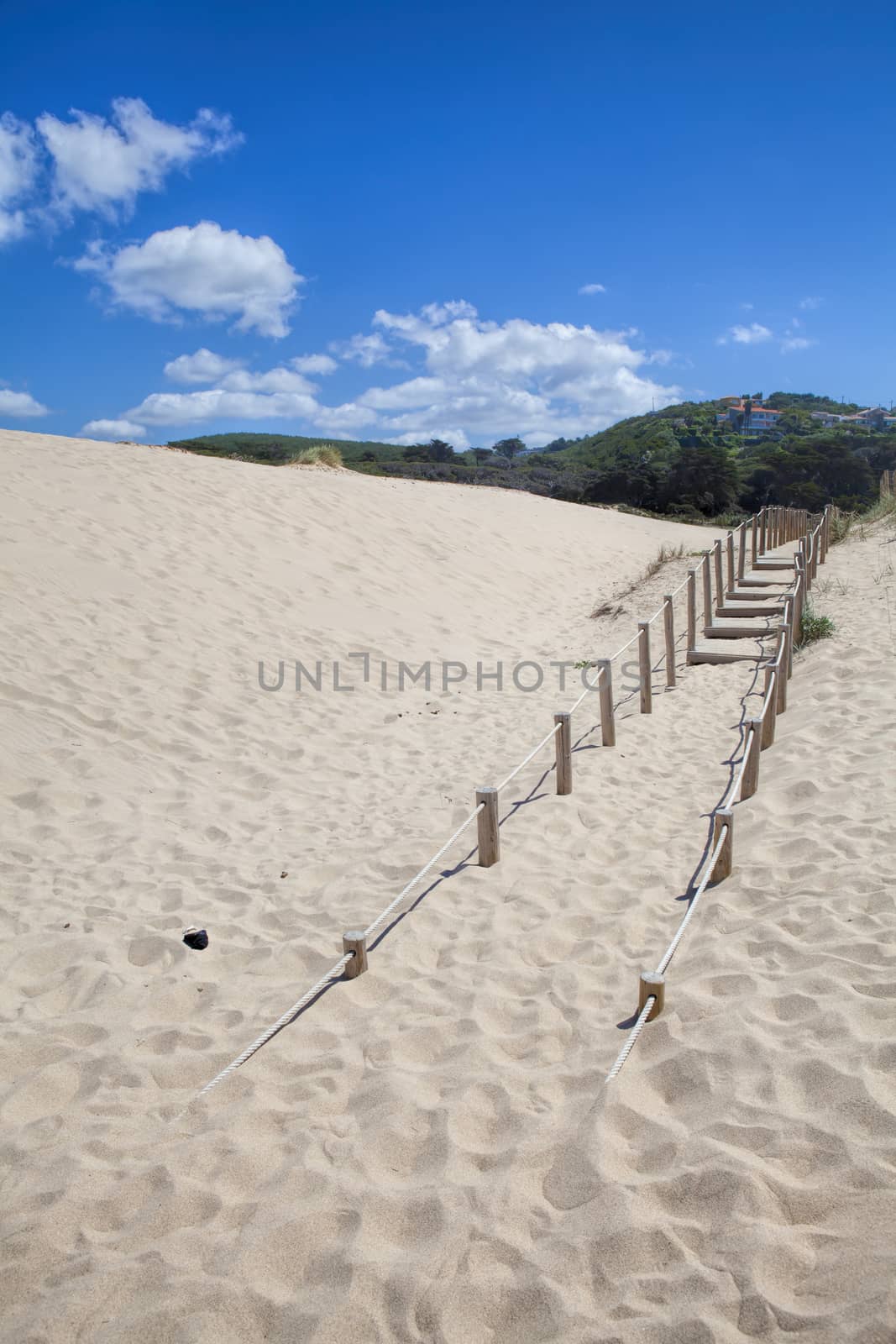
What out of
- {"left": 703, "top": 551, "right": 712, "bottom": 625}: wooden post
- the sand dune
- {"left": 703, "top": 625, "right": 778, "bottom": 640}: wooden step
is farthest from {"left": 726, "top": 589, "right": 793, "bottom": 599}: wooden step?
the sand dune

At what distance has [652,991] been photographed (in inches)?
130

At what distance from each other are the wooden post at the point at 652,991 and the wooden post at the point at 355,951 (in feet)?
4.20

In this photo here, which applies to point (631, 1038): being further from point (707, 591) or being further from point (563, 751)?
point (707, 591)

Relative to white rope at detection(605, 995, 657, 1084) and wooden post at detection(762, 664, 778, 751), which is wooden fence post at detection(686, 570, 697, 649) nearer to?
wooden post at detection(762, 664, 778, 751)

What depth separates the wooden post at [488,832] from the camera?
489cm

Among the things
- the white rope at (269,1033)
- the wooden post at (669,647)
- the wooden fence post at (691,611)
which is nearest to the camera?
the white rope at (269,1033)

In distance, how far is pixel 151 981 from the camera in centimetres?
406

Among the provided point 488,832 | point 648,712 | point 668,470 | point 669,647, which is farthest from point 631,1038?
point 668,470

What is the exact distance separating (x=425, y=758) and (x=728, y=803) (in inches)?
129

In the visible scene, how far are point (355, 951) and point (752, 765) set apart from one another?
303 cm

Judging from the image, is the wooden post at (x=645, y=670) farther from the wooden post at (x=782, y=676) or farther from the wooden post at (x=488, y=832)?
the wooden post at (x=488, y=832)

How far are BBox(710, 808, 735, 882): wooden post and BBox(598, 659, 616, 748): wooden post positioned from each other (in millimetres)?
2797

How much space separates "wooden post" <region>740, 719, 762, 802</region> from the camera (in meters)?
5.46

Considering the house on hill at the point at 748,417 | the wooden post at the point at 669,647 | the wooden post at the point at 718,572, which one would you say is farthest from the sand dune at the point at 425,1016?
the house on hill at the point at 748,417
